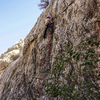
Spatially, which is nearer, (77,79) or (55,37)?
(77,79)

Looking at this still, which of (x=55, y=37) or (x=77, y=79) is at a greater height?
(x=55, y=37)

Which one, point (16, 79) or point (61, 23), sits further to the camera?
point (16, 79)

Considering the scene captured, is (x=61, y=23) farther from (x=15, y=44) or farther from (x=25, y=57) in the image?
(x=15, y=44)

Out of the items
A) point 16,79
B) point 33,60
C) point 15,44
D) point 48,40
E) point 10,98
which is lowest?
point 10,98

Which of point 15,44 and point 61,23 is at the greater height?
point 15,44

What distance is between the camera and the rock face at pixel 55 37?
5.46 metres

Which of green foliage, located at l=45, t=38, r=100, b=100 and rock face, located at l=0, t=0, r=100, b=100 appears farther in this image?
rock face, located at l=0, t=0, r=100, b=100

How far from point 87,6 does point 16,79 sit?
6.67 metres

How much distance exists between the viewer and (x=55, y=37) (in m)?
6.78

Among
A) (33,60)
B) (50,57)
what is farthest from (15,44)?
(50,57)

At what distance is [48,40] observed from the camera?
719 centimetres

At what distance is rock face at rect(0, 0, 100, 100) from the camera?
546cm

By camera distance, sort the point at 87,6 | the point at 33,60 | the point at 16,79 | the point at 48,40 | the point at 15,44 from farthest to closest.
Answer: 1. the point at 15,44
2. the point at 16,79
3. the point at 33,60
4. the point at 48,40
5. the point at 87,6

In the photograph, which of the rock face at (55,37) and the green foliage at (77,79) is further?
the rock face at (55,37)
